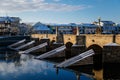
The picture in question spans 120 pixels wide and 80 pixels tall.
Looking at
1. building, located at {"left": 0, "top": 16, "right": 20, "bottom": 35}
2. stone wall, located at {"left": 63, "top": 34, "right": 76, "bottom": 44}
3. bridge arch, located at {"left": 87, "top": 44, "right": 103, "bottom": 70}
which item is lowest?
bridge arch, located at {"left": 87, "top": 44, "right": 103, "bottom": 70}

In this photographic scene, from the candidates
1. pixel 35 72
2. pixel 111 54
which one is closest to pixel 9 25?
pixel 35 72

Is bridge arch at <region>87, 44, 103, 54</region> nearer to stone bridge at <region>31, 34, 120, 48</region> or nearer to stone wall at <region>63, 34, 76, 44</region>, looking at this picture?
stone bridge at <region>31, 34, 120, 48</region>

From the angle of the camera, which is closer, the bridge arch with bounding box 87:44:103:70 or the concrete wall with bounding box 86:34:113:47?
the bridge arch with bounding box 87:44:103:70

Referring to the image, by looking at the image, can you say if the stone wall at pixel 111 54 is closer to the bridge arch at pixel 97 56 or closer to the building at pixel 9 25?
the bridge arch at pixel 97 56

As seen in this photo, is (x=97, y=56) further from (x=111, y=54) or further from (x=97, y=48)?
(x=111, y=54)

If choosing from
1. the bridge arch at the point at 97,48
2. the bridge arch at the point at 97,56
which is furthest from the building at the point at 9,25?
the bridge arch at the point at 97,56

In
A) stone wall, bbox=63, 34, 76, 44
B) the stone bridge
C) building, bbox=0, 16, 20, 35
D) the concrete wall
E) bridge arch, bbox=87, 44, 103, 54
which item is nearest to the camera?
the stone bridge

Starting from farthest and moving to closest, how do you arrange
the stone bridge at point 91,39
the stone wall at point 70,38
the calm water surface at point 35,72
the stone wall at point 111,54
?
1. the stone wall at point 70,38
2. the stone bridge at point 91,39
3. the stone wall at point 111,54
4. the calm water surface at point 35,72

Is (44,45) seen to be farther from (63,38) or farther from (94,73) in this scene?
(94,73)

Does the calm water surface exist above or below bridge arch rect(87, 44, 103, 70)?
below

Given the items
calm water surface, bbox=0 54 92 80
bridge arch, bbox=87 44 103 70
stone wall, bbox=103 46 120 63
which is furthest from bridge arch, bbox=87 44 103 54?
calm water surface, bbox=0 54 92 80

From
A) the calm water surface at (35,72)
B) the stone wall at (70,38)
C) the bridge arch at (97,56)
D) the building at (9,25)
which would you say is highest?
the building at (9,25)

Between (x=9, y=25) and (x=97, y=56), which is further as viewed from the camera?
(x=9, y=25)

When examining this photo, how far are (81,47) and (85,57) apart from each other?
24.7 feet
